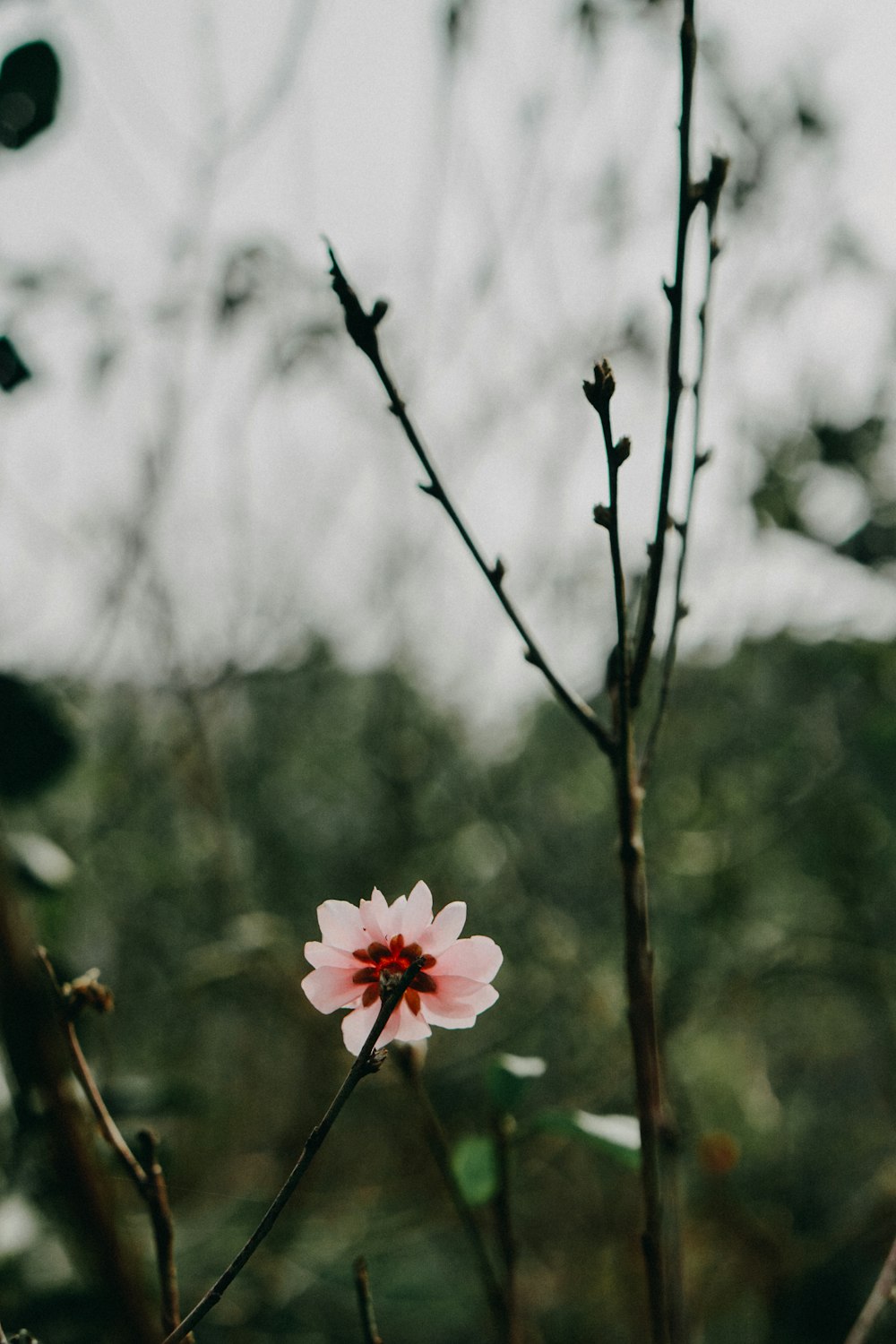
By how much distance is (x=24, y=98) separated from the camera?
64 centimetres

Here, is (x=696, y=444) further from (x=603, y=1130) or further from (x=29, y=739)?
(x=29, y=739)

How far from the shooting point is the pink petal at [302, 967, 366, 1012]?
15.0 inches

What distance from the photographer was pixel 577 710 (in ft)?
1.47

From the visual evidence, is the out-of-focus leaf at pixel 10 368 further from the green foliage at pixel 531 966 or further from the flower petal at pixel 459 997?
the green foliage at pixel 531 966

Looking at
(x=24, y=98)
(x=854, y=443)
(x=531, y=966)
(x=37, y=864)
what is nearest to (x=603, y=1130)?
(x=37, y=864)

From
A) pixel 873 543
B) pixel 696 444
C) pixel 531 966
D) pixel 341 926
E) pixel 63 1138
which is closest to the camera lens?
pixel 63 1138

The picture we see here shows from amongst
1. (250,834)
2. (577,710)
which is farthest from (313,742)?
(577,710)

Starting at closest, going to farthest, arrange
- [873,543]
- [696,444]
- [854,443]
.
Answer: [696,444]
[873,543]
[854,443]

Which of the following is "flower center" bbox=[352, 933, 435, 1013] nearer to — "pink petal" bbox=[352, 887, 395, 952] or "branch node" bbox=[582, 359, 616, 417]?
"pink petal" bbox=[352, 887, 395, 952]

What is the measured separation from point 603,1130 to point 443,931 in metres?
0.25

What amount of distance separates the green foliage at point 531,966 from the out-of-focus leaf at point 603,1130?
857 millimetres

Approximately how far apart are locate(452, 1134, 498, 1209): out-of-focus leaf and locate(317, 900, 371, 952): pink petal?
10.8 inches

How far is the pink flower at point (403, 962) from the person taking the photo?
373 mm

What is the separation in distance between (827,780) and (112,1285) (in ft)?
6.92
